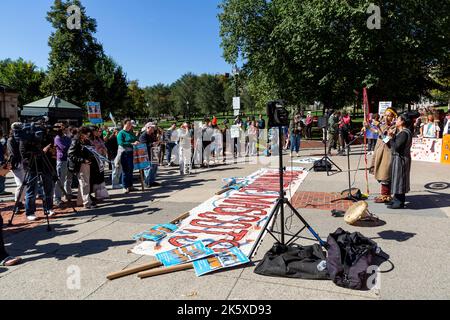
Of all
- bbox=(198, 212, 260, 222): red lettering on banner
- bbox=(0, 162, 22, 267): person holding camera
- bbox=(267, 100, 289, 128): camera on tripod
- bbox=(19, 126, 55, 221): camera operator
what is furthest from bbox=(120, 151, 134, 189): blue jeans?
bbox=(267, 100, 289, 128): camera on tripod

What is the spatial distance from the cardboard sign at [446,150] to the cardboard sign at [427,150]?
138 mm

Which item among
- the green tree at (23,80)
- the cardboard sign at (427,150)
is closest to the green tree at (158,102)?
the green tree at (23,80)

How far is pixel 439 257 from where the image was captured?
443cm

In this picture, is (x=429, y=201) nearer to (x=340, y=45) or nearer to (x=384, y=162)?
(x=384, y=162)

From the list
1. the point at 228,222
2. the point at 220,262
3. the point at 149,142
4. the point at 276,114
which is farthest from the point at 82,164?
the point at 276,114

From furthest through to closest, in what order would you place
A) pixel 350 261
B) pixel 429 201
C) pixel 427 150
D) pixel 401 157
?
pixel 427 150 → pixel 429 201 → pixel 401 157 → pixel 350 261

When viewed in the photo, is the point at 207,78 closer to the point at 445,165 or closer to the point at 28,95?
the point at 28,95

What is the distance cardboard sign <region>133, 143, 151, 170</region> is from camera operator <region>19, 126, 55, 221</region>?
2753 millimetres

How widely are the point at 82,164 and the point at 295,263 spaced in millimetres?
5598

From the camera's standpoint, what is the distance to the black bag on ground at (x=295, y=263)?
391 cm

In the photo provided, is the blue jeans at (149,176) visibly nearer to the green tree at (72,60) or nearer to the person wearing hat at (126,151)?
the person wearing hat at (126,151)

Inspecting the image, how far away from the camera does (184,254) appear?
4586 mm

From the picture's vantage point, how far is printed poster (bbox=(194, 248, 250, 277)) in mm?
4147
